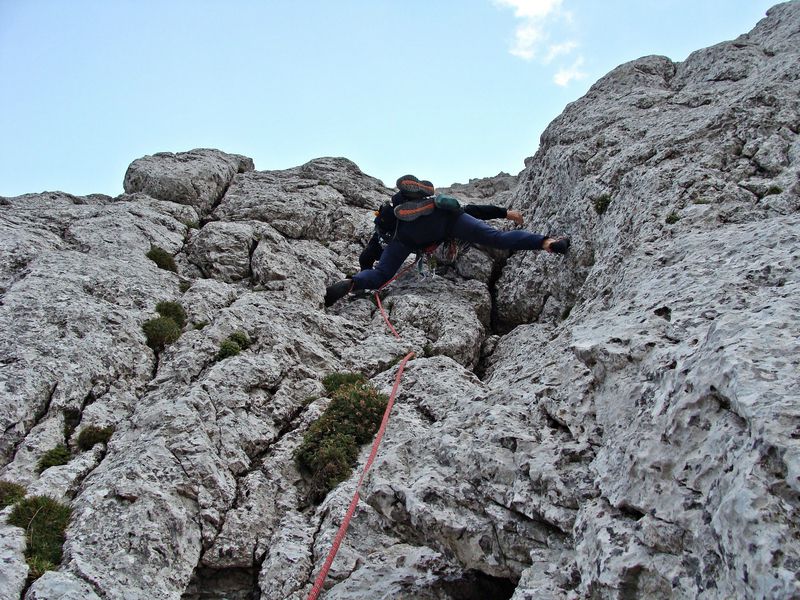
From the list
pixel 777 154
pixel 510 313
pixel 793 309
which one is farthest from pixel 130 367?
pixel 777 154

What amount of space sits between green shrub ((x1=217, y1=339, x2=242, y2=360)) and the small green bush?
12.4 ft

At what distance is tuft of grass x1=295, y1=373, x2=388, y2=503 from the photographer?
10.8 metres

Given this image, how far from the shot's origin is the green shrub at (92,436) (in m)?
10.8

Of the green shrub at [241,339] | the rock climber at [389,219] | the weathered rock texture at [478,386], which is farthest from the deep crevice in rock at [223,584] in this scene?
the rock climber at [389,219]

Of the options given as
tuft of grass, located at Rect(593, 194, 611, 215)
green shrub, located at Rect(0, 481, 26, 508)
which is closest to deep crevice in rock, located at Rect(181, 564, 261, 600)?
green shrub, located at Rect(0, 481, 26, 508)

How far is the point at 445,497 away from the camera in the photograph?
7.61 meters

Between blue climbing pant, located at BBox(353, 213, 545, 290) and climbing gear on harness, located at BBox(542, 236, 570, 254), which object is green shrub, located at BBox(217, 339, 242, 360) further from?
climbing gear on harness, located at BBox(542, 236, 570, 254)

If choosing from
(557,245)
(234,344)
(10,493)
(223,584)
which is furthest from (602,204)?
(10,493)

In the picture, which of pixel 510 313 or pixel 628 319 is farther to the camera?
pixel 510 313

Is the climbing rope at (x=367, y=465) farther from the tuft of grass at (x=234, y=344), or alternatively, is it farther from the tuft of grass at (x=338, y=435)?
the tuft of grass at (x=234, y=344)

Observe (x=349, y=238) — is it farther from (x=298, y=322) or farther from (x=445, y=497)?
(x=445, y=497)

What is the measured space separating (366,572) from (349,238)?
15341mm

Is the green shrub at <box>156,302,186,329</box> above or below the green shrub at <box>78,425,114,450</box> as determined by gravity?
above

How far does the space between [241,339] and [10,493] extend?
5.75m
